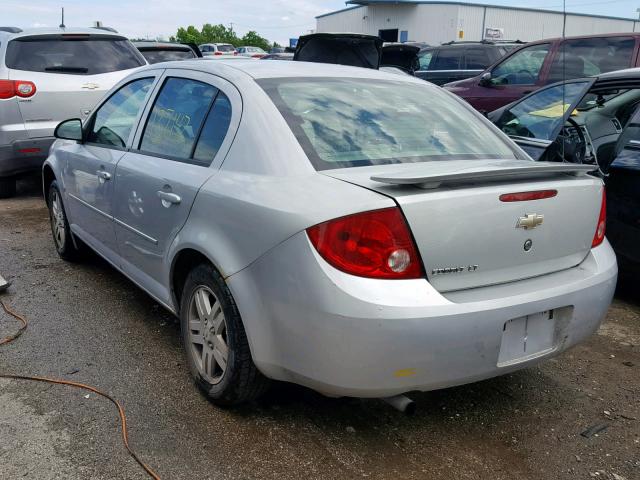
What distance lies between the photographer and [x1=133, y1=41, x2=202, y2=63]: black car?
10109mm

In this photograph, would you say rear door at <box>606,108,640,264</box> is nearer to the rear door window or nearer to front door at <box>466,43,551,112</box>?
front door at <box>466,43,551,112</box>

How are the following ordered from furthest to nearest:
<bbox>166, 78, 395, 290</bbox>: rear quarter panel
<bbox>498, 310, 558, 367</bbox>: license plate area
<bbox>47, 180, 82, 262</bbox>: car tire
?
<bbox>47, 180, 82, 262</bbox>: car tire
<bbox>498, 310, 558, 367</bbox>: license plate area
<bbox>166, 78, 395, 290</bbox>: rear quarter panel

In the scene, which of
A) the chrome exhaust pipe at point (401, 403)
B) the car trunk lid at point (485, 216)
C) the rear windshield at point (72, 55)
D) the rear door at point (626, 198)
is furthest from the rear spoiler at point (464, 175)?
the rear windshield at point (72, 55)

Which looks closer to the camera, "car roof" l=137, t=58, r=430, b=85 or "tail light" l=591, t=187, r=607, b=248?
"tail light" l=591, t=187, r=607, b=248

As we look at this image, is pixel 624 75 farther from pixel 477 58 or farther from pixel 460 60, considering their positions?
pixel 460 60

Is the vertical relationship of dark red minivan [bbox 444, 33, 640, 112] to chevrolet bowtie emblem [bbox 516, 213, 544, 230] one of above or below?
above

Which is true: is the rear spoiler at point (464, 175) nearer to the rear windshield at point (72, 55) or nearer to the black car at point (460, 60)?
the rear windshield at point (72, 55)

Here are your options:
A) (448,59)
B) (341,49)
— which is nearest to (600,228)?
(341,49)

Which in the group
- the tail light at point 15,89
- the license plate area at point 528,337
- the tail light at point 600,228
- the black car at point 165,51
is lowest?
the license plate area at point 528,337

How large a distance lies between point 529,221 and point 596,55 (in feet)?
22.0

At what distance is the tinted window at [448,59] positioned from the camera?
1372 centimetres

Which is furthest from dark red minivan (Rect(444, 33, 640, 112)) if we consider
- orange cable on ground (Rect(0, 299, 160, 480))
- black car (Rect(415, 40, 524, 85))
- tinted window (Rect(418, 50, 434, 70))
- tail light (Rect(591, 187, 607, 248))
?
orange cable on ground (Rect(0, 299, 160, 480))

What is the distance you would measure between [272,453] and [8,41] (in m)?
6.48

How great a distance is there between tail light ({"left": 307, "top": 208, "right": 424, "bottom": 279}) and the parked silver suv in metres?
5.84
